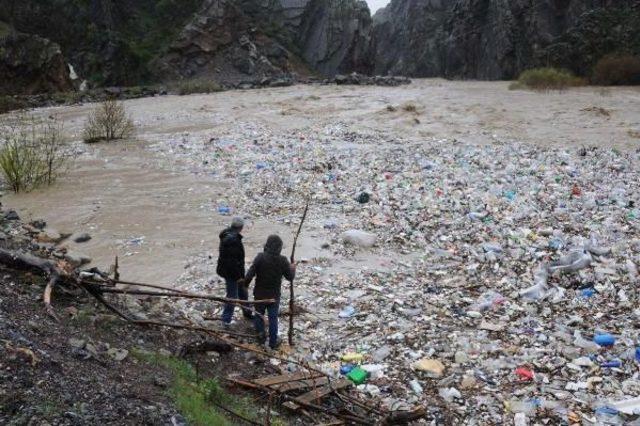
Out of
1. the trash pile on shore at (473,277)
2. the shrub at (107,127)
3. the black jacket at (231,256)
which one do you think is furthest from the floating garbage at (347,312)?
the shrub at (107,127)

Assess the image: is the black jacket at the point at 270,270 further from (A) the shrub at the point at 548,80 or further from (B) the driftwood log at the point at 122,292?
(A) the shrub at the point at 548,80

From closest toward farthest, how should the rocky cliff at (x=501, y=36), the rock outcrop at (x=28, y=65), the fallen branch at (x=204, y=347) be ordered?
1. the fallen branch at (x=204, y=347)
2. the rocky cliff at (x=501, y=36)
3. the rock outcrop at (x=28, y=65)

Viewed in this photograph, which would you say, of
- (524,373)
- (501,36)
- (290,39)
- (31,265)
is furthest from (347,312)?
(290,39)

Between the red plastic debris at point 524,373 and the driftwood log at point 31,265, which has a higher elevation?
the driftwood log at point 31,265

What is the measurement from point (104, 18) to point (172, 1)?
5227 mm

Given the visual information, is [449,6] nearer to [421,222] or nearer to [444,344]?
[421,222]

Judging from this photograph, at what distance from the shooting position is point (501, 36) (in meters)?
35.5

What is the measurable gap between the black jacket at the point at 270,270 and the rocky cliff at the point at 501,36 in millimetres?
28029

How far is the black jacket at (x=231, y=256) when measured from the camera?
222 inches

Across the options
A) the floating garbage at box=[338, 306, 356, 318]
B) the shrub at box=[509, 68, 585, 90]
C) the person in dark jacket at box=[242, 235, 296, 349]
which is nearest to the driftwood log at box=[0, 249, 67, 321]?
the person in dark jacket at box=[242, 235, 296, 349]

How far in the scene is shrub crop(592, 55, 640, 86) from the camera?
25.4 meters

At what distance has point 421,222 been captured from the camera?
8633 mm

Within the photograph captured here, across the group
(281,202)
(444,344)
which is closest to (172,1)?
(281,202)

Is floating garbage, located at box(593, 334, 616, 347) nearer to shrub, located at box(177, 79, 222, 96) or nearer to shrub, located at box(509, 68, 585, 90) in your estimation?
shrub, located at box(509, 68, 585, 90)
